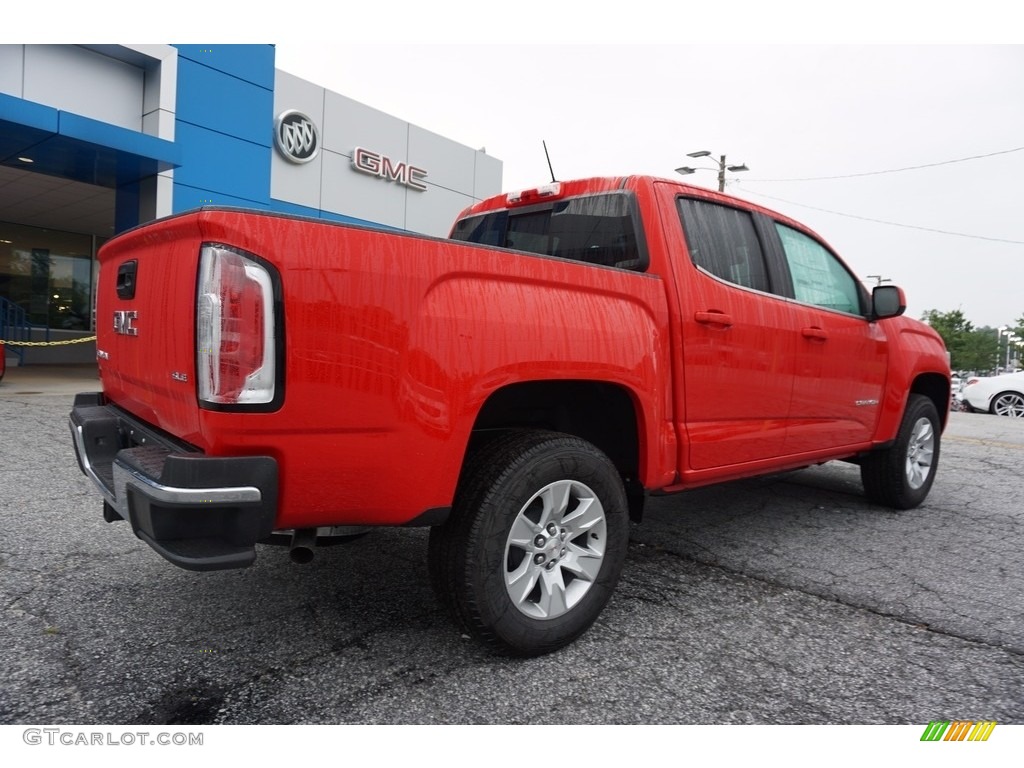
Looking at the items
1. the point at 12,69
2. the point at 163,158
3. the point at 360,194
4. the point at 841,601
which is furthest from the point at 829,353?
the point at 360,194

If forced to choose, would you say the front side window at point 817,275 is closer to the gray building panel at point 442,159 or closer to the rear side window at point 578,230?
the rear side window at point 578,230

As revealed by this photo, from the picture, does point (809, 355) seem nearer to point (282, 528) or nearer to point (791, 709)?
point (791, 709)

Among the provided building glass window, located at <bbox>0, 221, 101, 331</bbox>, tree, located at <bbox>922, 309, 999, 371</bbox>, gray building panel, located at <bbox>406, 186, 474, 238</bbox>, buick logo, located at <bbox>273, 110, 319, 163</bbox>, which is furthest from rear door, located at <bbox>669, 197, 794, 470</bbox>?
tree, located at <bbox>922, 309, 999, 371</bbox>

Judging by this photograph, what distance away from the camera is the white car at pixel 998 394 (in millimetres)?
14336

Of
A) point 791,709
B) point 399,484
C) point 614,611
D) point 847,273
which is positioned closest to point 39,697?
point 399,484

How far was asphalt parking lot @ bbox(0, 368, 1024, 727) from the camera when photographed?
2154mm

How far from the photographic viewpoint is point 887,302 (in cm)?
427

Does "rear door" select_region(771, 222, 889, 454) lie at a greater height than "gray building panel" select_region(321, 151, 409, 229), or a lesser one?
lesser

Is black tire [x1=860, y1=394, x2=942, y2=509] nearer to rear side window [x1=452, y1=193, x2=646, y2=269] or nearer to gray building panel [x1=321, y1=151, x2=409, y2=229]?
rear side window [x1=452, y1=193, x2=646, y2=269]

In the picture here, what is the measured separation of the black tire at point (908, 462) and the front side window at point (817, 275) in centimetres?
108

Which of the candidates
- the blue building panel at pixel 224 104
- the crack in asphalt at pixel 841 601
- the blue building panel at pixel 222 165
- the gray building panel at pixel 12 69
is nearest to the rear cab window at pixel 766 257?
the crack in asphalt at pixel 841 601

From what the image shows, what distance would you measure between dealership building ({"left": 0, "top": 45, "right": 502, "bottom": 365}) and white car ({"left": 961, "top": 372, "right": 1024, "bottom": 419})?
1351 centimetres

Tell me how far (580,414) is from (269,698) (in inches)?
62.0

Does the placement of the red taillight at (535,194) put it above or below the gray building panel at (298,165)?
below
